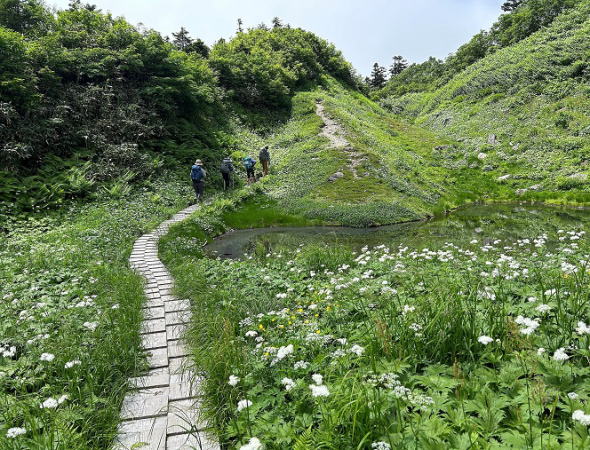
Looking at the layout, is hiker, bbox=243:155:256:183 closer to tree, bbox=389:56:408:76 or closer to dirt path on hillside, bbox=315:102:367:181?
dirt path on hillside, bbox=315:102:367:181

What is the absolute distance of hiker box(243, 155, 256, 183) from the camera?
92.1ft

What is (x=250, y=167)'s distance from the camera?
1116 inches

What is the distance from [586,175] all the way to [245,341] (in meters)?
31.9

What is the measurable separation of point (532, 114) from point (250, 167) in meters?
31.9

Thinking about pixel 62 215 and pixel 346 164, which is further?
pixel 346 164

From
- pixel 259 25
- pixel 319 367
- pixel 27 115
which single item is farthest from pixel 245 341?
pixel 259 25

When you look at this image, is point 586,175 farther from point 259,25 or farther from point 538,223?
point 259,25

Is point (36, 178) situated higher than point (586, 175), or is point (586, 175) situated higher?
point (36, 178)

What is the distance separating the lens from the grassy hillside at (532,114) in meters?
30.5

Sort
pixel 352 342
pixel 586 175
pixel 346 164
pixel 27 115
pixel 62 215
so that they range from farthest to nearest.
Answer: pixel 346 164, pixel 586 175, pixel 27 115, pixel 62 215, pixel 352 342

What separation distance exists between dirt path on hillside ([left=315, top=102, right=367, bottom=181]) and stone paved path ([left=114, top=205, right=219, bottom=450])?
21.7 meters

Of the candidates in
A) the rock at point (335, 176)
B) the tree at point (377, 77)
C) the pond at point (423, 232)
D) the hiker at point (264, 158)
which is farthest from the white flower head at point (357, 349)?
the tree at point (377, 77)

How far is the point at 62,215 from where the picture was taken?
17844mm

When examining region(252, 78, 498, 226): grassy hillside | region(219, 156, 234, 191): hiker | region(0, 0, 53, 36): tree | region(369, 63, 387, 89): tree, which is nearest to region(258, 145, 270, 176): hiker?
region(252, 78, 498, 226): grassy hillside
